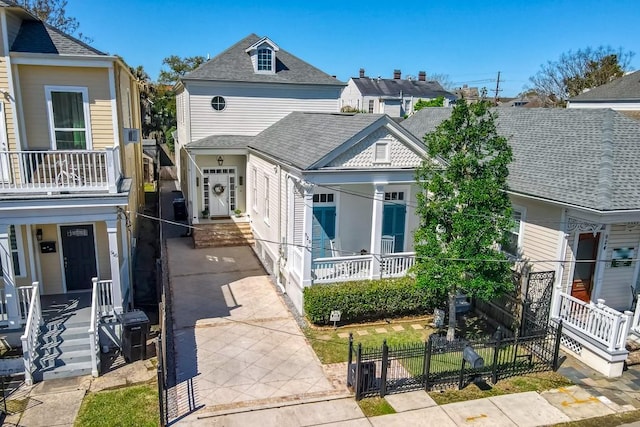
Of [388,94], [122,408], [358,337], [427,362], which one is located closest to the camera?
[122,408]

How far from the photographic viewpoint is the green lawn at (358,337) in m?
11.4

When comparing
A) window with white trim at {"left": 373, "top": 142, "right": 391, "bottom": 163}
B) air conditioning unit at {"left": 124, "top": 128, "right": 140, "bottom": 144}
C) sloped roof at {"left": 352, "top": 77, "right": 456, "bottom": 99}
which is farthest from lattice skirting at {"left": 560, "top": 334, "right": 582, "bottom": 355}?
sloped roof at {"left": 352, "top": 77, "right": 456, "bottom": 99}

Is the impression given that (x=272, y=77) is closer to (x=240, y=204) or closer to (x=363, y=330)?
(x=240, y=204)

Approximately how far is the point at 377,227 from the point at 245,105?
11.2 metres

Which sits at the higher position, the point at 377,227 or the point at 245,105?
the point at 245,105

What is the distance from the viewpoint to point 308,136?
15.8m

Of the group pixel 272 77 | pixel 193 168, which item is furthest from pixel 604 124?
pixel 193 168

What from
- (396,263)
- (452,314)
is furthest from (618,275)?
(396,263)

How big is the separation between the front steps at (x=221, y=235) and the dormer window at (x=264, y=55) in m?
7.74

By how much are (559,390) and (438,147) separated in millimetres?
6240

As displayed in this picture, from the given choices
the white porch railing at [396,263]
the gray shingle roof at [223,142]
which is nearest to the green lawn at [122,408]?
the white porch railing at [396,263]

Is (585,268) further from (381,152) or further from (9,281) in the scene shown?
(9,281)

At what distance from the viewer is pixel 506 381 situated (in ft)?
34.3

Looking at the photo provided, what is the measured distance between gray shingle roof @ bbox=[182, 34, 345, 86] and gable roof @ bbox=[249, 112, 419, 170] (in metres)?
2.75
